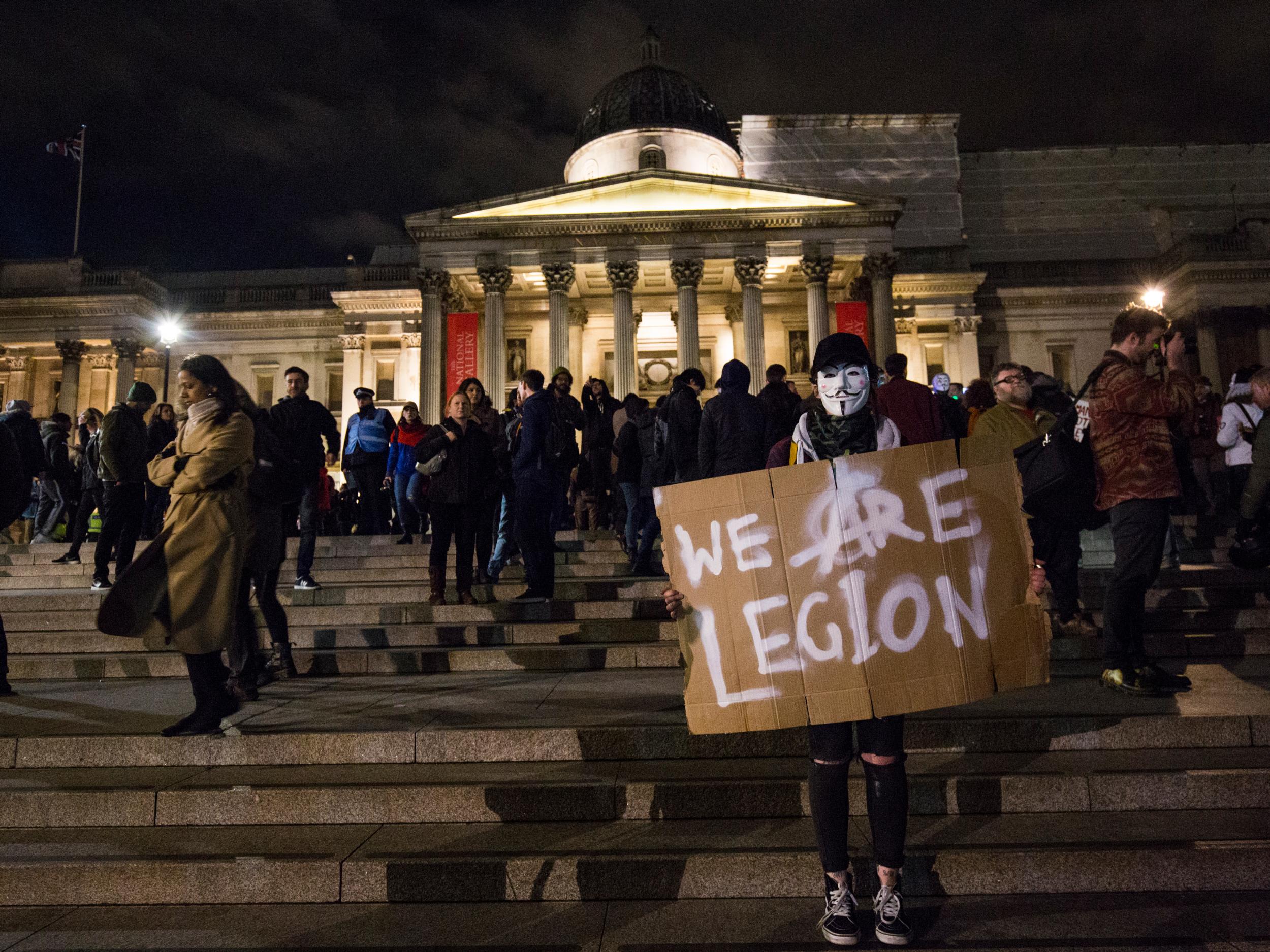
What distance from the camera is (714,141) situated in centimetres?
3762

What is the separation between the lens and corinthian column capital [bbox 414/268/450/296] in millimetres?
29141

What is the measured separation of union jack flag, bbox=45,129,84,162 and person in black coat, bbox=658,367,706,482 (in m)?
36.9

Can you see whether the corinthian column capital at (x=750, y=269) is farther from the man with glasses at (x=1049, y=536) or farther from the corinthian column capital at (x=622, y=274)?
the man with glasses at (x=1049, y=536)

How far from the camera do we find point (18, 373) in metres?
39.8

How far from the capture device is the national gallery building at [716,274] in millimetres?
28891

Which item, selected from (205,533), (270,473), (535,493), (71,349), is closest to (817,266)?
(535,493)

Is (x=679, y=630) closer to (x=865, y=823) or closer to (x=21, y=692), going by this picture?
(x=865, y=823)

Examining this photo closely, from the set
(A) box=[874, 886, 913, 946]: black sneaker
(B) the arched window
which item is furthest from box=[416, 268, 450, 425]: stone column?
(A) box=[874, 886, 913, 946]: black sneaker

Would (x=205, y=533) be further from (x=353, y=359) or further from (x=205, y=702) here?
(x=353, y=359)

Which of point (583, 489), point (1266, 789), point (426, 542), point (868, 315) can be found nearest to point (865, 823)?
point (1266, 789)

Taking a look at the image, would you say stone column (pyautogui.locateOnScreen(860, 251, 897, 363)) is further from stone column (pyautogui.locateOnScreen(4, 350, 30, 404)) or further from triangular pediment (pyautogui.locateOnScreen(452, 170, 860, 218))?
stone column (pyautogui.locateOnScreen(4, 350, 30, 404))

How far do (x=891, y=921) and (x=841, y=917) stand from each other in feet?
0.53

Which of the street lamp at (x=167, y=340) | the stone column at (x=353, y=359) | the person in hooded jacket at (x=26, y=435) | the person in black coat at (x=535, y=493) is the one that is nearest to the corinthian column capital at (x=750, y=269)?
the stone column at (x=353, y=359)

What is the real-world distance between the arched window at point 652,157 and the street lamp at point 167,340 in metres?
22.4
